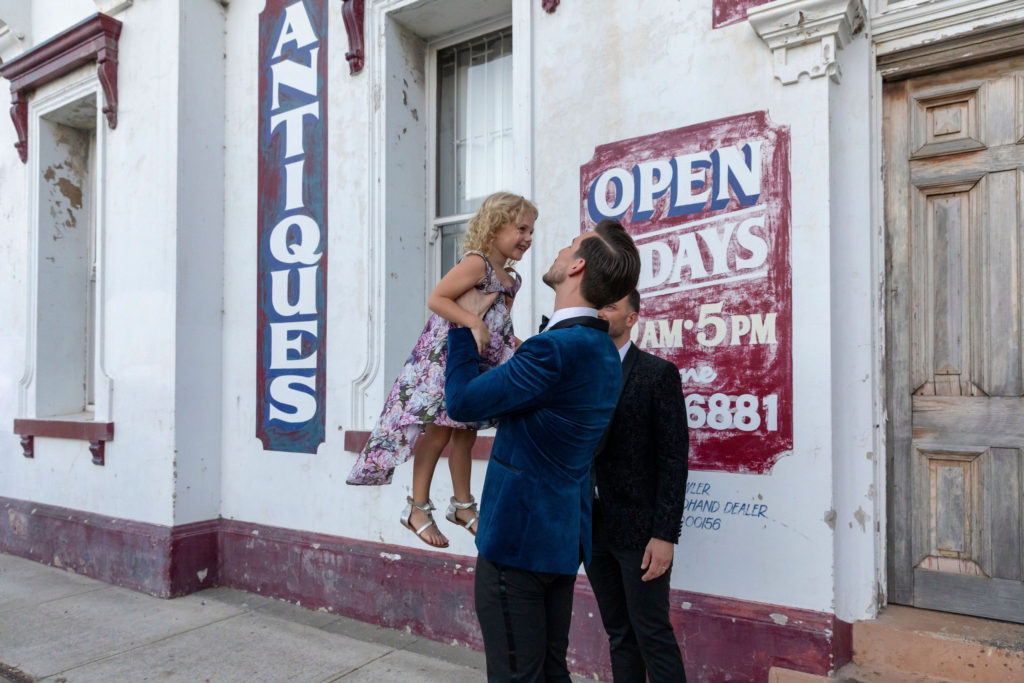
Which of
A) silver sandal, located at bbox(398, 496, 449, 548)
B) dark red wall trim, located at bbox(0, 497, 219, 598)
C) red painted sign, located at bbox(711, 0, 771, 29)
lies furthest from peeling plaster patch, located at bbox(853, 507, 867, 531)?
dark red wall trim, located at bbox(0, 497, 219, 598)

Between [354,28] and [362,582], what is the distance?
3.68m

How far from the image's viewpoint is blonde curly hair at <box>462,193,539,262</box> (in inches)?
101

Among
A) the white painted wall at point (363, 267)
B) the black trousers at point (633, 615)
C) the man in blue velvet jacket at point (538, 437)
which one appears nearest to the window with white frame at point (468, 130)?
the white painted wall at point (363, 267)

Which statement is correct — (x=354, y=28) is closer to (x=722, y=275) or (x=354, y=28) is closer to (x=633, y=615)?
(x=722, y=275)

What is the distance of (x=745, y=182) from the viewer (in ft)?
11.2

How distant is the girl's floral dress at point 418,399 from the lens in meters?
2.66

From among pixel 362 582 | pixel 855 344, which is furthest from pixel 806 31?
pixel 362 582

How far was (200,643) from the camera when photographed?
14.3 feet

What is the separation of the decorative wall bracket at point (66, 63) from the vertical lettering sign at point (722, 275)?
15.3 ft

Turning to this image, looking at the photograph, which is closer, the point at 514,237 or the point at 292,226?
the point at 514,237

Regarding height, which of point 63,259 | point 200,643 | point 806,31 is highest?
point 806,31

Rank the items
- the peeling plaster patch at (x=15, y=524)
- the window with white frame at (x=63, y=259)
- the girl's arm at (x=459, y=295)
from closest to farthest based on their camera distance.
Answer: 1. the girl's arm at (x=459, y=295)
2. the peeling plaster patch at (x=15, y=524)
3. the window with white frame at (x=63, y=259)

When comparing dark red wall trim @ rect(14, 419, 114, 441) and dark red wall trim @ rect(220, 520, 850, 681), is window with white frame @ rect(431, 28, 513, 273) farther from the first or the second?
dark red wall trim @ rect(14, 419, 114, 441)

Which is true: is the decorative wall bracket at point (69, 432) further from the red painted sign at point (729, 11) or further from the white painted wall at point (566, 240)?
the red painted sign at point (729, 11)
